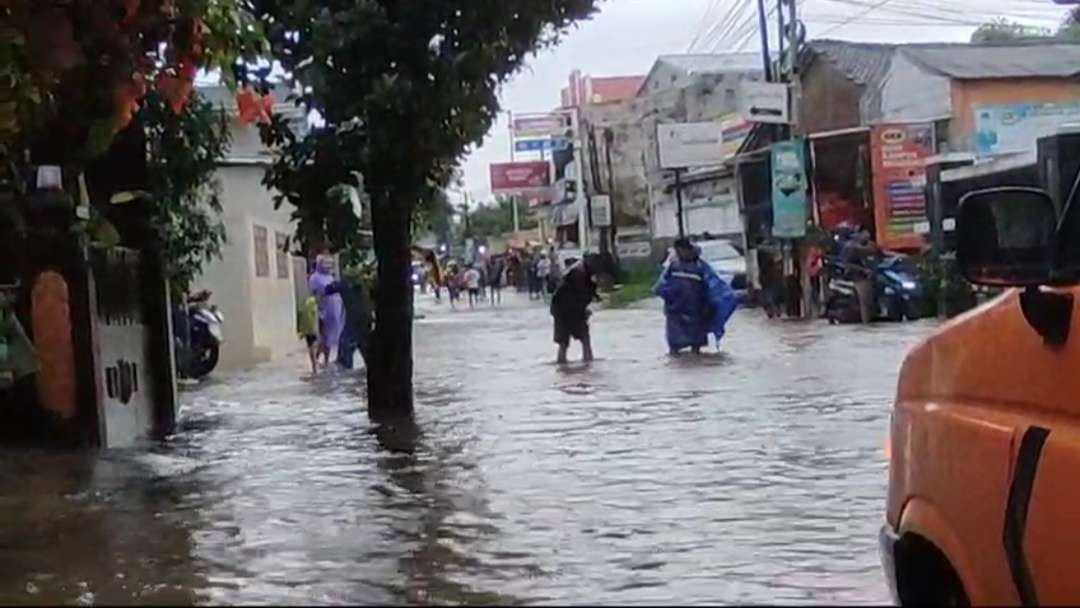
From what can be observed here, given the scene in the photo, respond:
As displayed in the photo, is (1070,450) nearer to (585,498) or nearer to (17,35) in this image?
(17,35)

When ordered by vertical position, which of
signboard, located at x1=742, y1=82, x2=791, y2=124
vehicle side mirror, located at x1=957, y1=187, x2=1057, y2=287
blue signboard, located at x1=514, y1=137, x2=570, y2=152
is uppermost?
blue signboard, located at x1=514, y1=137, x2=570, y2=152

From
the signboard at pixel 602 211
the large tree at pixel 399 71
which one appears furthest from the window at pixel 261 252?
the signboard at pixel 602 211

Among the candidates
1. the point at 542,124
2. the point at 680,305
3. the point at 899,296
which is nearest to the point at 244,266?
the point at 680,305

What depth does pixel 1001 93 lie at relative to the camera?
114 feet

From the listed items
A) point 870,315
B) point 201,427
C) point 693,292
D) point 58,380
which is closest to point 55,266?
point 58,380

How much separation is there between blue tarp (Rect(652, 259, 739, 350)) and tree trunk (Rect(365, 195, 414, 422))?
701 cm

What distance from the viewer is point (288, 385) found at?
19.6 metres

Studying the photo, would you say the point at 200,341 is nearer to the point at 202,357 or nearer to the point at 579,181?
the point at 202,357

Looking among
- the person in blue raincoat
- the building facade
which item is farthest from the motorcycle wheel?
the person in blue raincoat

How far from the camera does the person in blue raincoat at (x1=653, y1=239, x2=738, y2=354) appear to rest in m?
21.2

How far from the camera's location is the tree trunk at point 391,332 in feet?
47.2

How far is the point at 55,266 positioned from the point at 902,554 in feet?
25.9

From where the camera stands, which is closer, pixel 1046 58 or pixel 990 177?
pixel 990 177

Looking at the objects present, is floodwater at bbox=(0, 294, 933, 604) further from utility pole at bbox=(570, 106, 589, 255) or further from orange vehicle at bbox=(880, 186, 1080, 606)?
utility pole at bbox=(570, 106, 589, 255)
